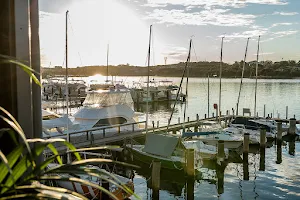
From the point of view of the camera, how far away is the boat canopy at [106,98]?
2598 cm

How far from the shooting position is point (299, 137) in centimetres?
3022

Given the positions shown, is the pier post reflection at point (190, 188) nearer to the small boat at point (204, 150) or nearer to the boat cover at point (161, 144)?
the boat cover at point (161, 144)

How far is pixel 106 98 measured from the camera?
85.7ft

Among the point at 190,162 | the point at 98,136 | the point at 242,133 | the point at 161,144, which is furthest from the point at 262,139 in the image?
the point at 98,136

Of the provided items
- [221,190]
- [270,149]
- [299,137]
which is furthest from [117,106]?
[299,137]

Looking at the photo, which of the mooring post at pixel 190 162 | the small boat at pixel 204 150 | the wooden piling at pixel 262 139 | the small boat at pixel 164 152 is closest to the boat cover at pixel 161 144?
the small boat at pixel 164 152

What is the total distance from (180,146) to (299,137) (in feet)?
54.3

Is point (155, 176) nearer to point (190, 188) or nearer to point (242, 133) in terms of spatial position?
point (190, 188)

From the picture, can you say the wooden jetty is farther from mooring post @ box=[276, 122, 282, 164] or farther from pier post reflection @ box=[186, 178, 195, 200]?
mooring post @ box=[276, 122, 282, 164]

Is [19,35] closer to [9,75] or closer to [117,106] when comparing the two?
[9,75]

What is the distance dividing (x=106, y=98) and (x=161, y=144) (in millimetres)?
8839

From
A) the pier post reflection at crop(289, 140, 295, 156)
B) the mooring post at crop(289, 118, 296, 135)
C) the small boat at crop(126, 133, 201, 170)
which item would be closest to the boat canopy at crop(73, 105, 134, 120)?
the small boat at crop(126, 133, 201, 170)

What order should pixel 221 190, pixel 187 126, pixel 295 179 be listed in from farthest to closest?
pixel 187 126 < pixel 295 179 < pixel 221 190

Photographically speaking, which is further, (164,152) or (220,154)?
(220,154)
